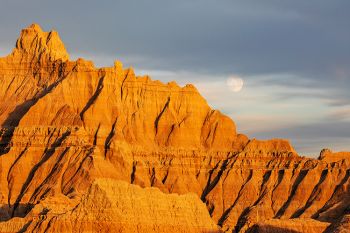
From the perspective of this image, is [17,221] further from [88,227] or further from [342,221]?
[342,221]

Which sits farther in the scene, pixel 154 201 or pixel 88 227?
pixel 154 201

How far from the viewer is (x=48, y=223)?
188875 mm

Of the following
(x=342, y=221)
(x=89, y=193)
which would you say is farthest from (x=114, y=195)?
(x=342, y=221)

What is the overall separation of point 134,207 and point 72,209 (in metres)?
6.90

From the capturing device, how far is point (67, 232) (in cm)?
18625

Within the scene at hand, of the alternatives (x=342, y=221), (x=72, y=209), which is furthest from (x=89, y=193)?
(x=342, y=221)

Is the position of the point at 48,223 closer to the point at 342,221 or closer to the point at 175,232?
the point at 175,232

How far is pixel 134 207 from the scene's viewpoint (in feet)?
639

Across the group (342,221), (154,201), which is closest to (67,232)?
(154,201)

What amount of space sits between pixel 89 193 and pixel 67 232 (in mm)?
7687

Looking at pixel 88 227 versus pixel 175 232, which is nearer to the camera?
pixel 88 227

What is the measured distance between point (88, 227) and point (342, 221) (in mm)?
26992

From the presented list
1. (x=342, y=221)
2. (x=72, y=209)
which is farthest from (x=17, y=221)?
(x=342, y=221)

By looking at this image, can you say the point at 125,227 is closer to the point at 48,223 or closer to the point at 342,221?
the point at 48,223
